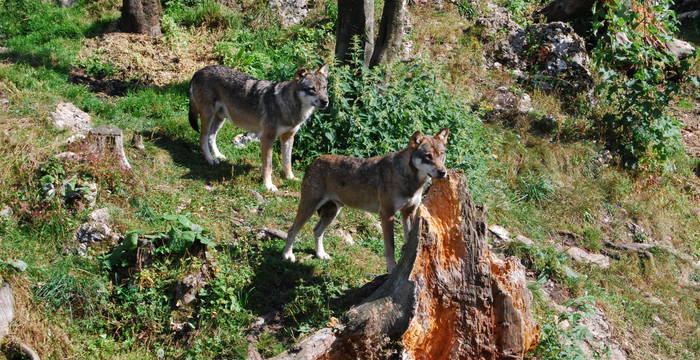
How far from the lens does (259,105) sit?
10.7 metres

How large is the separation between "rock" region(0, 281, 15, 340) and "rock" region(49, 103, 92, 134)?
3486mm

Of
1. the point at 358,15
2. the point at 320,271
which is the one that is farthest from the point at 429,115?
the point at 320,271

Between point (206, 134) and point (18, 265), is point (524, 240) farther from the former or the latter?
point (18, 265)

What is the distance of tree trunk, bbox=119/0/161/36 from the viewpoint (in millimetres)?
13790

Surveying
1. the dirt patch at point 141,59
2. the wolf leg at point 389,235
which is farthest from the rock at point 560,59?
the wolf leg at point 389,235

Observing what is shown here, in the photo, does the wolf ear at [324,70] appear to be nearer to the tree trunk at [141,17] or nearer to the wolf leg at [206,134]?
the wolf leg at [206,134]

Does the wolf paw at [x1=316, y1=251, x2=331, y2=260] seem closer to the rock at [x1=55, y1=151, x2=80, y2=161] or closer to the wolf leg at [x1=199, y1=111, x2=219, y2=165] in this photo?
the wolf leg at [x1=199, y1=111, x2=219, y2=165]

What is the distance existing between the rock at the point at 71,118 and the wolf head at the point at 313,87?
3245 mm

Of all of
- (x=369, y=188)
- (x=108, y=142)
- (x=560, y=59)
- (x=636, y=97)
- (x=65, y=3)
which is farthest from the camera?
(x=65, y=3)

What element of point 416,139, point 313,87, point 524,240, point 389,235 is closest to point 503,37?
point 524,240

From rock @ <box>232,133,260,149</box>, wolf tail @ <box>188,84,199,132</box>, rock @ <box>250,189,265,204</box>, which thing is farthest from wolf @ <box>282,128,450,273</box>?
rock @ <box>232,133,260,149</box>

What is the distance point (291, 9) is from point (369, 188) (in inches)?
339

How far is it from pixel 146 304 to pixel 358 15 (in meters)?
6.87

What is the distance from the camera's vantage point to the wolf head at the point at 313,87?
33.5 feet
